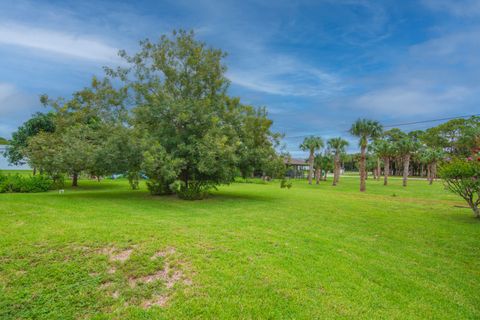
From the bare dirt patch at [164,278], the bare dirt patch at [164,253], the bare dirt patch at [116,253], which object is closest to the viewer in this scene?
the bare dirt patch at [164,278]

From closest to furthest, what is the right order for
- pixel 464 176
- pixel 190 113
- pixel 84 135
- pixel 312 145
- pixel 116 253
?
pixel 116 253 → pixel 464 176 → pixel 190 113 → pixel 84 135 → pixel 312 145

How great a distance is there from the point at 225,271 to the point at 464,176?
10597 millimetres

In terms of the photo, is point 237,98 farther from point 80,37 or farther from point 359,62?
point 359,62

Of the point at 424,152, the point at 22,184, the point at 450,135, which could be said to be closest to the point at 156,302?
the point at 22,184

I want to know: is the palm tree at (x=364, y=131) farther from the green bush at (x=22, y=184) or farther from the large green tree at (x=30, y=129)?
the large green tree at (x=30, y=129)

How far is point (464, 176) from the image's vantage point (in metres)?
9.61

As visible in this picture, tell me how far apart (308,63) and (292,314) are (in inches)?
721

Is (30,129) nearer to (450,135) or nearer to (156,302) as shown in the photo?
(156,302)

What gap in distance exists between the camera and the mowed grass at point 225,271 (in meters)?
3.29

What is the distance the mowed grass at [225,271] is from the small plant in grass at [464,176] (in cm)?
303

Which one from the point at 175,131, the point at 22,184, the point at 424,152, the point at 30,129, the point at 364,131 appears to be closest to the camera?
the point at 175,131

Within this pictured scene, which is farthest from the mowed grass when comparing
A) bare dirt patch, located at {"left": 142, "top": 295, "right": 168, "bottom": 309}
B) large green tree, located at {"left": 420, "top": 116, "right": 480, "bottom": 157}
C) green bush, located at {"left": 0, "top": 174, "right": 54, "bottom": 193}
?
large green tree, located at {"left": 420, "top": 116, "right": 480, "bottom": 157}

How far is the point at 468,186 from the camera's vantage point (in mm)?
9430

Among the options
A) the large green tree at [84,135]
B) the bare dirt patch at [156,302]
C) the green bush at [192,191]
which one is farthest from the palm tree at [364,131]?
the bare dirt patch at [156,302]
